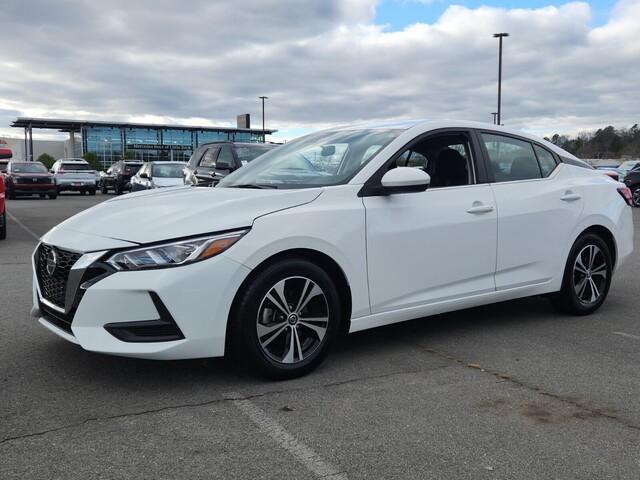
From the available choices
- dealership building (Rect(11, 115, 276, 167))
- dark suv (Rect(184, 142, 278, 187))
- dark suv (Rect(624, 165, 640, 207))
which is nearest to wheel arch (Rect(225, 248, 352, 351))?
dark suv (Rect(184, 142, 278, 187))

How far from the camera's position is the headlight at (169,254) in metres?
3.50

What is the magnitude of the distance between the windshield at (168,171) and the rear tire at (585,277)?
14668mm

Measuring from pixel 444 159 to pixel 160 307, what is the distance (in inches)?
97.4

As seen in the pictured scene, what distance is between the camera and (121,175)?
30016 mm

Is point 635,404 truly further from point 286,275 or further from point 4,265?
point 4,265

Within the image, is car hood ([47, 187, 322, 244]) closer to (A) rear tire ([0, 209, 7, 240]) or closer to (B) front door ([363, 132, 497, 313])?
(B) front door ([363, 132, 497, 313])

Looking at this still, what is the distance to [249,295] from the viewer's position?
3.66 metres

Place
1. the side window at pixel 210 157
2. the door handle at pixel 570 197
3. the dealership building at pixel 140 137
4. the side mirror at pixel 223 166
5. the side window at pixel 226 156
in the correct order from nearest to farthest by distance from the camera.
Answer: the door handle at pixel 570 197
the side mirror at pixel 223 166
the side window at pixel 226 156
the side window at pixel 210 157
the dealership building at pixel 140 137

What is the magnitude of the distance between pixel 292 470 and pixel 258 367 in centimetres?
105

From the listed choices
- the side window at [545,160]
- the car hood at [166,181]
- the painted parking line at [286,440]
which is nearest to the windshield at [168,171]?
the car hood at [166,181]

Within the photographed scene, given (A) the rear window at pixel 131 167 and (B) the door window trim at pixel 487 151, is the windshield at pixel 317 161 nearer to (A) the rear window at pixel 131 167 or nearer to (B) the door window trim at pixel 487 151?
(B) the door window trim at pixel 487 151

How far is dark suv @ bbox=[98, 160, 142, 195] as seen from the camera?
29.6 metres

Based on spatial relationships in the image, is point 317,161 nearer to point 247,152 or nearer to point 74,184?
point 247,152

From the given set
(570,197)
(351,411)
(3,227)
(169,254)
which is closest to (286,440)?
(351,411)
